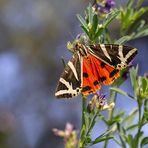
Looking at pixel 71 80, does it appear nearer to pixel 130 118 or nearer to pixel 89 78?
pixel 89 78

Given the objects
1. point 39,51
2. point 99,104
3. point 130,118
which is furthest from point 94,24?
point 39,51

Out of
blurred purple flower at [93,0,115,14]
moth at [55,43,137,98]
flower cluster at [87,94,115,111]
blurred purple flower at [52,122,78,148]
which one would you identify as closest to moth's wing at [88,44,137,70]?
moth at [55,43,137,98]

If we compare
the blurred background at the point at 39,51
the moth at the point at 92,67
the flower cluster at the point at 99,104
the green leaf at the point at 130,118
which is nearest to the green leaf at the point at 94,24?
the moth at the point at 92,67

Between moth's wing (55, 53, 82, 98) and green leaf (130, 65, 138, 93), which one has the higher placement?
moth's wing (55, 53, 82, 98)

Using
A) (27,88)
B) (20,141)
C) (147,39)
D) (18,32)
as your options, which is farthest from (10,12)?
(20,141)

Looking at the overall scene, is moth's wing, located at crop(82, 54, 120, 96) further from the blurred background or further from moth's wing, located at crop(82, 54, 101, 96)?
the blurred background

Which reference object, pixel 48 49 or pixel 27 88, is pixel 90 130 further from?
pixel 48 49

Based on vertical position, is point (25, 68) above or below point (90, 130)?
above
